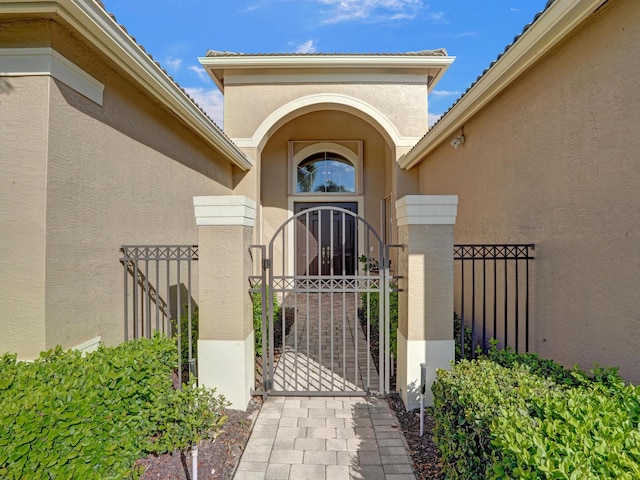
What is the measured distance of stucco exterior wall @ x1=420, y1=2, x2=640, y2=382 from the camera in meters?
2.96

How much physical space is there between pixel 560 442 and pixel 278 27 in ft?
41.6

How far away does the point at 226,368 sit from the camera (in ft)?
13.8

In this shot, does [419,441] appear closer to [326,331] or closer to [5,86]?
[326,331]

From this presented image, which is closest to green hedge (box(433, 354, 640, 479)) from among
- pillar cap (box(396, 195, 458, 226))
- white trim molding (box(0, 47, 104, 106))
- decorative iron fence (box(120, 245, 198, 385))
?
pillar cap (box(396, 195, 458, 226))

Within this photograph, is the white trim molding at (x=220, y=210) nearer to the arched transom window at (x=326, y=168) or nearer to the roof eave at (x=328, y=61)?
the roof eave at (x=328, y=61)

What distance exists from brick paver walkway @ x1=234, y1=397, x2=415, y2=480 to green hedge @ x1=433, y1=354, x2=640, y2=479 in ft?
2.07

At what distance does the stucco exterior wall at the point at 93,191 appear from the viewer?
3.22 m

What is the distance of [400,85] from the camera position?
9023mm

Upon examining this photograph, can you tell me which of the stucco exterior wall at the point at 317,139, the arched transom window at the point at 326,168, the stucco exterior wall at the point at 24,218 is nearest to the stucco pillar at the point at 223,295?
the stucco exterior wall at the point at 24,218

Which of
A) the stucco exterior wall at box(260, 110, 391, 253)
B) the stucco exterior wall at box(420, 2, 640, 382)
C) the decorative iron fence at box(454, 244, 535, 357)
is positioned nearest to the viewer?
the stucco exterior wall at box(420, 2, 640, 382)

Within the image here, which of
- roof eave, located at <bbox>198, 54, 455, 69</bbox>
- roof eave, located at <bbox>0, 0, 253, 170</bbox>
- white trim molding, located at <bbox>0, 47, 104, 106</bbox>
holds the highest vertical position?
roof eave, located at <bbox>198, 54, 455, 69</bbox>

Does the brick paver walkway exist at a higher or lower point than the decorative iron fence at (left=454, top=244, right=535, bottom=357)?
lower

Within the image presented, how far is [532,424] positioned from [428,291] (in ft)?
7.10

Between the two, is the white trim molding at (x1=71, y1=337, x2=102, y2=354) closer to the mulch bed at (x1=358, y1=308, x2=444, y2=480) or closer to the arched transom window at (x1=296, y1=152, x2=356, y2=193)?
the mulch bed at (x1=358, y1=308, x2=444, y2=480)
